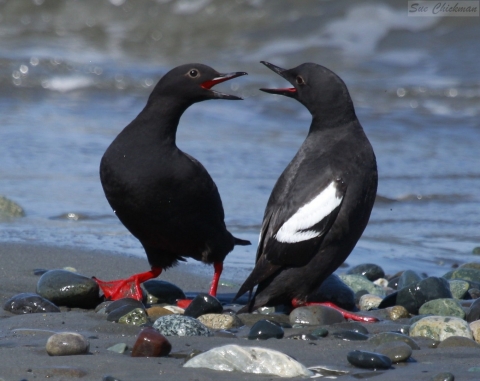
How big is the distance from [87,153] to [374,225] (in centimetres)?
350

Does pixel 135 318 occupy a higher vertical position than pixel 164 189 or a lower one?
lower

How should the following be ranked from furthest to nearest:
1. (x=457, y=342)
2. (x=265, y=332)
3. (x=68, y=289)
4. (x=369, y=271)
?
(x=369, y=271) < (x=68, y=289) < (x=265, y=332) < (x=457, y=342)

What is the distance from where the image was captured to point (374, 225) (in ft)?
25.6

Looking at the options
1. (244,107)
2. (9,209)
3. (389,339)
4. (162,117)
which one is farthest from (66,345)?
(244,107)

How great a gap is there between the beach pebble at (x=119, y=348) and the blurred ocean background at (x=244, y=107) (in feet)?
8.37

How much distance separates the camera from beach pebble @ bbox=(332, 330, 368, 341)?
4094 millimetres

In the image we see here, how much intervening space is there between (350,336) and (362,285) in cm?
150

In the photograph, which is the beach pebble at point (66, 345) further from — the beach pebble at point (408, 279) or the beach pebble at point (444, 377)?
the beach pebble at point (408, 279)

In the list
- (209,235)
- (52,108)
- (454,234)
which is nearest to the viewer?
(209,235)

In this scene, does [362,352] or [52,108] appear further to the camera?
[52,108]

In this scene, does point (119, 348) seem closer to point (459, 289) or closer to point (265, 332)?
point (265, 332)

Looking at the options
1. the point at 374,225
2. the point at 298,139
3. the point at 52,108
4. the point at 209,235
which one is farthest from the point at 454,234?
the point at 52,108

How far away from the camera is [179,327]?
4.02 metres

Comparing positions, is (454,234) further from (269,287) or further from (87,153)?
(87,153)
